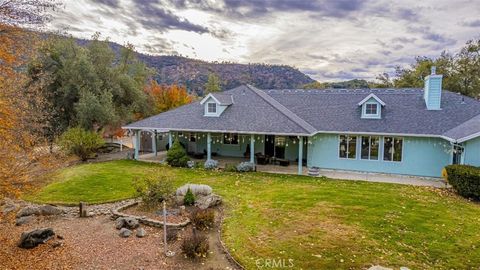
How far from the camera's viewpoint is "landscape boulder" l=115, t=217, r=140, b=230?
10.3 metres

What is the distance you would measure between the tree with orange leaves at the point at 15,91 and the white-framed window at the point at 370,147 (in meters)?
16.9

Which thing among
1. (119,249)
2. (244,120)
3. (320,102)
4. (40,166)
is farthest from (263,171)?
(40,166)

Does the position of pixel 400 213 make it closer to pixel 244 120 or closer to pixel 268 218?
pixel 268 218

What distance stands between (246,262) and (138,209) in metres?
5.78

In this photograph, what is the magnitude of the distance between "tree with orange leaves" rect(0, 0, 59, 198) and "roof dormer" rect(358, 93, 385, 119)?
58.1 feet

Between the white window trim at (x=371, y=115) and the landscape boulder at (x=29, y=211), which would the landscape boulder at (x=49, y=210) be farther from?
the white window trim at (x=371, y=115)

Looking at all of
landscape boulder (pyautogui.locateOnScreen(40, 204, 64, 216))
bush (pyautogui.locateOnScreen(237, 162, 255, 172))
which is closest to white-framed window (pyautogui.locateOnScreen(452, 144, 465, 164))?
bush (pyautogui.locateOnScreen(237, 162, 255, 172))

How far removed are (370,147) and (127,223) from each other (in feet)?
48.2

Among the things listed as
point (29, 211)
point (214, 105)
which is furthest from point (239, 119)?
point (29, 211)

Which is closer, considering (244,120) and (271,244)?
(271,244)

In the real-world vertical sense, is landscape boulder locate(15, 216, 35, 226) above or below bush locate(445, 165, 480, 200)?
below

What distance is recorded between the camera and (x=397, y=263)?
25.6 ft

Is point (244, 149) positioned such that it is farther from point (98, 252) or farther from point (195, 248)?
point (98, 252)

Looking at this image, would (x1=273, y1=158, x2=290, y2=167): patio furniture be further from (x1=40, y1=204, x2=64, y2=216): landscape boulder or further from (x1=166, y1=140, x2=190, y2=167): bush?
(x1=40, y1=204, x2=64, y2=216): landscape boulder
